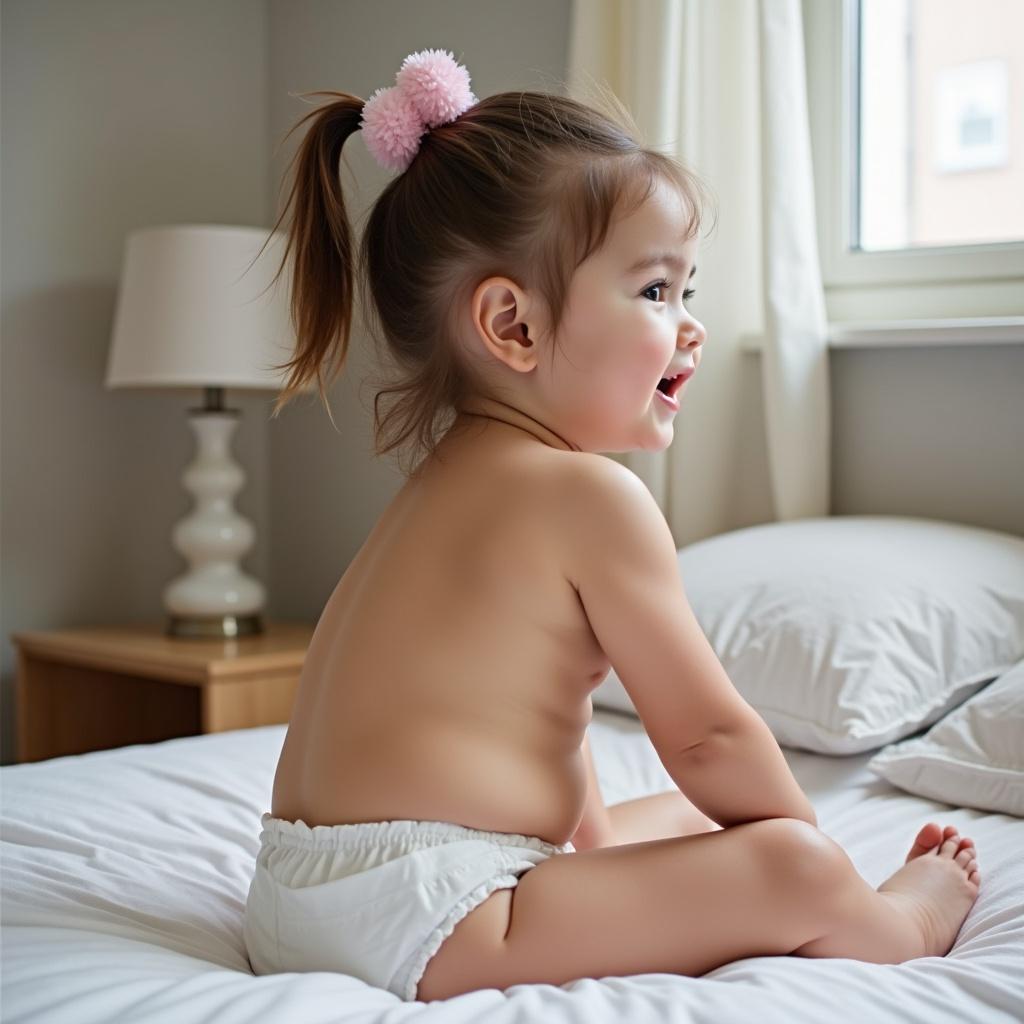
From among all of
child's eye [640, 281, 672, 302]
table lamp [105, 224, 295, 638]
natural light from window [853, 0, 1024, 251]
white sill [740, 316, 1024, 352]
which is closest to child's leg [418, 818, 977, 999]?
child's eye [640, 281, 672, 302]

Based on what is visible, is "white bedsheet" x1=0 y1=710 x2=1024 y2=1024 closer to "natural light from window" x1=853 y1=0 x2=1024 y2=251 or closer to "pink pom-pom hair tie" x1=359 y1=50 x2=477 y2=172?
"pink pom-pom hair tie" x1=359 y1=50 x2=477 y2=172

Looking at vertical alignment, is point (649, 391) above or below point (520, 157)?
below

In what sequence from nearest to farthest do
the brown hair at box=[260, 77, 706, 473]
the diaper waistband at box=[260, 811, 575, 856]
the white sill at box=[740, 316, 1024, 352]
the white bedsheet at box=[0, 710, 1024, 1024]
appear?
the white bedsheet at box=[0, 710, 1024, 1024], the diaper waistband at box=[260, 811, 575, 856], the brown hair at box=[260, 77, 706, 473], the white sill at box=[740, 316, 1024, 352]

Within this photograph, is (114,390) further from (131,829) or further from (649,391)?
(649,391)

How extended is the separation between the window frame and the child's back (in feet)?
4.24

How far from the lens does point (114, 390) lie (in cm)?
266

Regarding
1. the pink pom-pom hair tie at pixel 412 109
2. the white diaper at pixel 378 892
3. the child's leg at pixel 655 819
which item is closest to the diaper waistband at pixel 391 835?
the white diaper at pixel 378 892

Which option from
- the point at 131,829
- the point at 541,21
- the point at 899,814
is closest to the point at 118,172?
the point at 541,21

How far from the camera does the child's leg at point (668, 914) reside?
812 millimetres

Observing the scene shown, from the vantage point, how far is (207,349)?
7.57 feet

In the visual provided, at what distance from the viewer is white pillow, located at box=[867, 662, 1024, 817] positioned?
47.7 inches

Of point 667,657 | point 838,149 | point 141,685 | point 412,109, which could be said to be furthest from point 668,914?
point 141,685

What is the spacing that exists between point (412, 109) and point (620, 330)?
0.24 metres

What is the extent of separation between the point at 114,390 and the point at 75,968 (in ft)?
6.64
